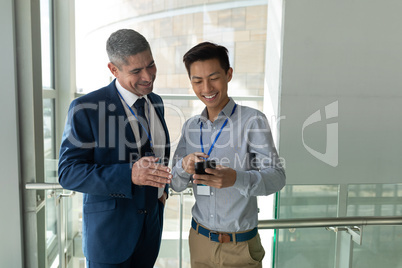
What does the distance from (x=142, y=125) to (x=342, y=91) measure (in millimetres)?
1524

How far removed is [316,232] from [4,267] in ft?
7.67

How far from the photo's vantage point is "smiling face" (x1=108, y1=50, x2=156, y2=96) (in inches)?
63.0

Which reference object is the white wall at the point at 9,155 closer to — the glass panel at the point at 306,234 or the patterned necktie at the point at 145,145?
the patterned necktie at the point at 145,145

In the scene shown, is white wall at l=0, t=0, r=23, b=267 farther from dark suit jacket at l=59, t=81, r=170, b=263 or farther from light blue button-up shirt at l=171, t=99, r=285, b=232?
light blue button-up shirt at l=171, t=99, r=285, b=232

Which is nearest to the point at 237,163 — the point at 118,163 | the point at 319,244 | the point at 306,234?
the point at 118,163

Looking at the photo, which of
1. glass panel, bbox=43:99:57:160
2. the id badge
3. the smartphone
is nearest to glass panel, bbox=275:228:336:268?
the id badge

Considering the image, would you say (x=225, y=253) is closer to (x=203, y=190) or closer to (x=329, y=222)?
(x=203, y=190)

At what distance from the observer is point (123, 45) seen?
1.57 metres

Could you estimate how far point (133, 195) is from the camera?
1.58m

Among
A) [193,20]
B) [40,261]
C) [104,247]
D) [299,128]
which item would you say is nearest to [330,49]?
[299,128]

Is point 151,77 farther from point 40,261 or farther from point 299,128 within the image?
point 40,261

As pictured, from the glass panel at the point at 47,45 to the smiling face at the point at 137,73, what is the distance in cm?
305

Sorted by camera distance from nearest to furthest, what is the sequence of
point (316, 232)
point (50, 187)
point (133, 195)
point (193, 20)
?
point (133, 195), point (50, 187), point (316, 232), point (193, 20)

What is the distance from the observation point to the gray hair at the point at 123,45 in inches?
61.6
